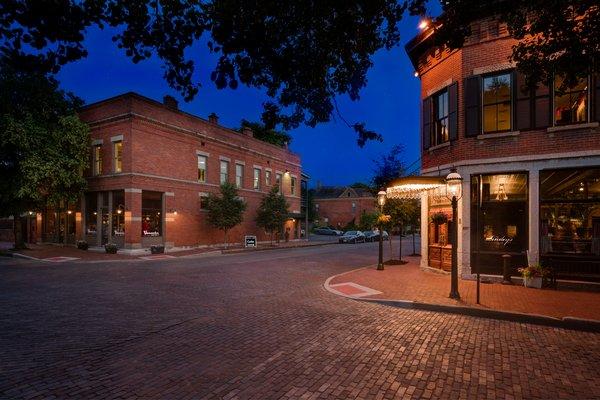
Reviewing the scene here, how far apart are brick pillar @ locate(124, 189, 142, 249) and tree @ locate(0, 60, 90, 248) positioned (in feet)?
12.3

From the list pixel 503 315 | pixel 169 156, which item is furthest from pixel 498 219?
pixel 169 156

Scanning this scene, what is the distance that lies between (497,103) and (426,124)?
124 inches

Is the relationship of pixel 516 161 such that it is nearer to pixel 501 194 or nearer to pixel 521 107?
pixel 501 194

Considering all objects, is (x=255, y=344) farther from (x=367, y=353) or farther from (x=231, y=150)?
(x=231, y=150)

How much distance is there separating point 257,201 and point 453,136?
77.4 feet

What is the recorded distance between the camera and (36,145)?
21.2m

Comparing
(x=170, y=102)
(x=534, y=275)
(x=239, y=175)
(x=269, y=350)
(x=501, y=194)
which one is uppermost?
(x=170, y=102)

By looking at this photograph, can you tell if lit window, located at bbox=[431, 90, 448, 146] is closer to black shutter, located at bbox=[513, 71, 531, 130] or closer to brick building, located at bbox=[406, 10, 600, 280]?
brick building, located at bbox=[406, 10, 600, 280]

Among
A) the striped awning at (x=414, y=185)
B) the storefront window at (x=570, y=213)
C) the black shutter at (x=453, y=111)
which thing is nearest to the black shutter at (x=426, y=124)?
the black shutter at (x=453, y=111)

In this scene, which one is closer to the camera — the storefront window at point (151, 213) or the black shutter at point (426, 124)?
the black shutter at point (426, 124)

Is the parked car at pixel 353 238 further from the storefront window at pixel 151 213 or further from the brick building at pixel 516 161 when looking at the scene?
the brick building at pixel 516 161

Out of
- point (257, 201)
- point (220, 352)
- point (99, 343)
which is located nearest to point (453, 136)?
point (220, 352)

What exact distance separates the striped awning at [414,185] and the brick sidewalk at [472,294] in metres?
3.38

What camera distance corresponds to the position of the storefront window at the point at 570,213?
1114 cm
